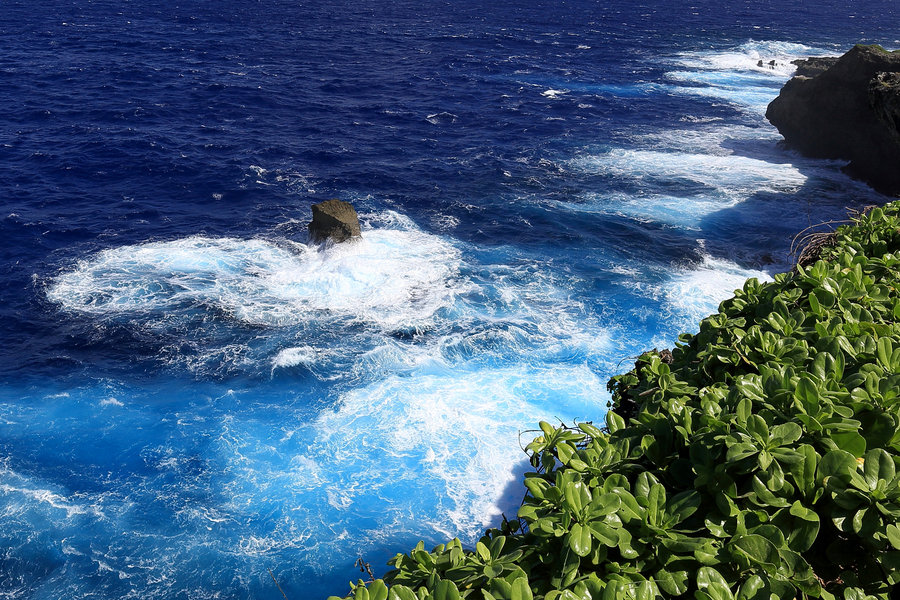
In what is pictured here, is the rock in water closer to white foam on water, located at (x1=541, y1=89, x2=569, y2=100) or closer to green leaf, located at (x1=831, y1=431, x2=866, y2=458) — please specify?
green leaf, located at (x1=831, y1=431, x2=866, y2=458)

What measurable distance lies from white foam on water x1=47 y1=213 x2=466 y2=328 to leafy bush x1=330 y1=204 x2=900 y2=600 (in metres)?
18.3

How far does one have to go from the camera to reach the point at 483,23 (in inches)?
3698

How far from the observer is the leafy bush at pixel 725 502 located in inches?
161

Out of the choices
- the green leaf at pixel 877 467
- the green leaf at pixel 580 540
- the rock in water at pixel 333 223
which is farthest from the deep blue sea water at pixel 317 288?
the green leaf at pixel 877 467

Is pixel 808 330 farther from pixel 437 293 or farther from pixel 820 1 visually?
pixel 820 1

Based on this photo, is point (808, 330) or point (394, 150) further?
point (394, 150)

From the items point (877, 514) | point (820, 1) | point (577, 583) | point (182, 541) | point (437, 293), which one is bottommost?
point (182, 541)

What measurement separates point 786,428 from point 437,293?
20869 mm

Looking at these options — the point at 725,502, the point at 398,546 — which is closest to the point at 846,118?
the point at 398,546

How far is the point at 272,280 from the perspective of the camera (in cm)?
2628

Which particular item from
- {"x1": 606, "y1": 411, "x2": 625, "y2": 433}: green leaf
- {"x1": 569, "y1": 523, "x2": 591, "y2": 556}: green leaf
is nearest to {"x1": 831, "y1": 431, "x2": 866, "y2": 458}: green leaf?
{"x1": 606, "y1": 411, "x2": 625, "y2": 433}: green leaf

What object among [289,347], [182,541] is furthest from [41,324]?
[182,541]

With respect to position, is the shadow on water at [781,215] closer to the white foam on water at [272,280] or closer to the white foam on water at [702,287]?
the white foam on water at [702,287]

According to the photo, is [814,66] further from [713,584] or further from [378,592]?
[378,592]
